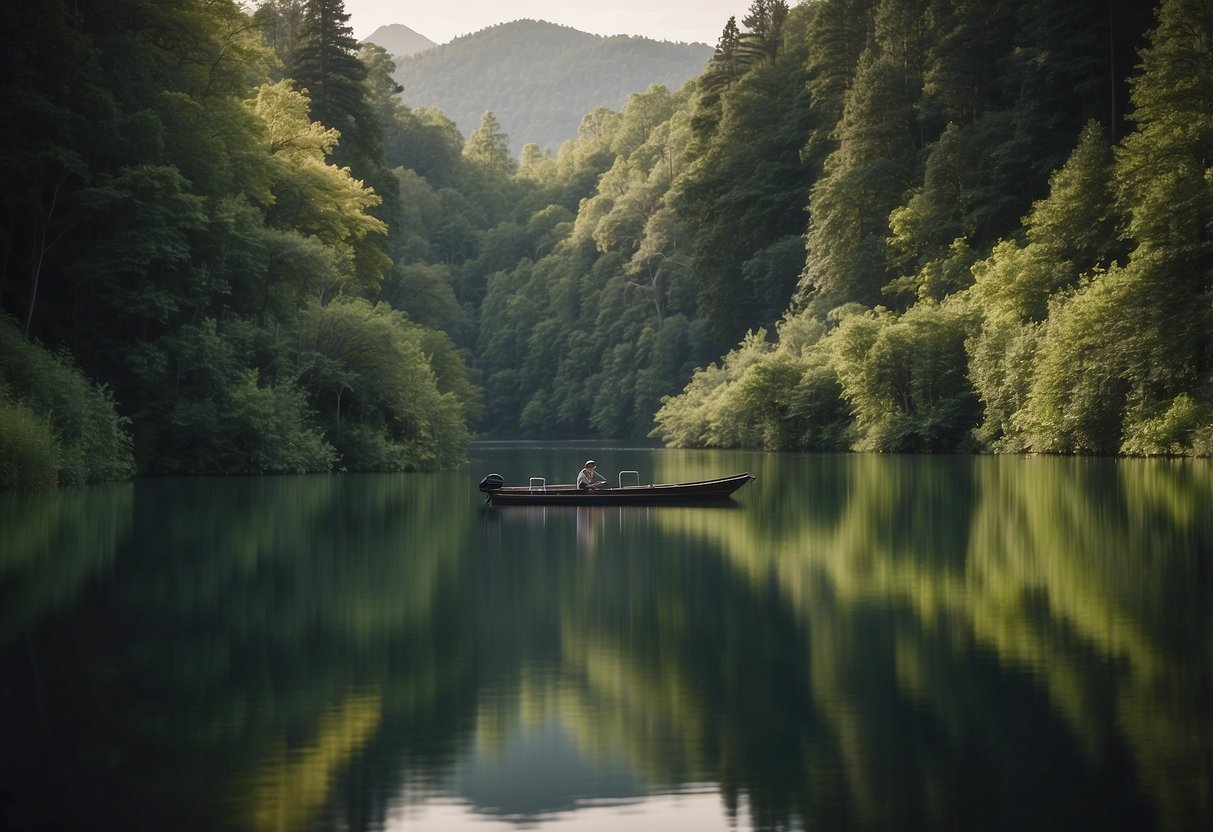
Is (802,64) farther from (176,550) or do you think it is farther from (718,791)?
(718,791)

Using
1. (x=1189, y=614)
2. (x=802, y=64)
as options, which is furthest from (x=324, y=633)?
(x=802, y=64)

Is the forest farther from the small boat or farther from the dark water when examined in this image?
the dark water

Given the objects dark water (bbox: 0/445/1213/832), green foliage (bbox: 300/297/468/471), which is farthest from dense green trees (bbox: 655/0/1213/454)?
dark water (bbox: 0/445/1213/832)

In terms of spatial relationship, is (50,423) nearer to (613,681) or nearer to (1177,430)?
(613,681)

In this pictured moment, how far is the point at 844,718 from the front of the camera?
8.34 m

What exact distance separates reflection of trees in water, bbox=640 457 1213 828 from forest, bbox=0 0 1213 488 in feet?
61.2

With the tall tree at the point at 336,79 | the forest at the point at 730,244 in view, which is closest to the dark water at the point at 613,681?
the forest at the point at 730,244

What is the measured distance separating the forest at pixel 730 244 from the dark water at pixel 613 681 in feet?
56.0

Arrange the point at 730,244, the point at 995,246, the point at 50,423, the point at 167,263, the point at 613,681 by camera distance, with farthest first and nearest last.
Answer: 1. the point at 730,244
2. the point at 995,246
3. the point at 167,263
4. the point at 50,423
5. the point at 613,681

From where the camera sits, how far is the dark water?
269 inches

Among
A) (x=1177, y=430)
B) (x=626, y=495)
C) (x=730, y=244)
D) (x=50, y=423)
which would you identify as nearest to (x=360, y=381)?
(x=50, y=423)

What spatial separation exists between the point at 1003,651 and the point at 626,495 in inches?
728

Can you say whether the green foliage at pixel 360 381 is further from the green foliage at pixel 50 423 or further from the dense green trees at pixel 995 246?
the dense green trees at pixel 995 246

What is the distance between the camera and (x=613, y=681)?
31.4ft
